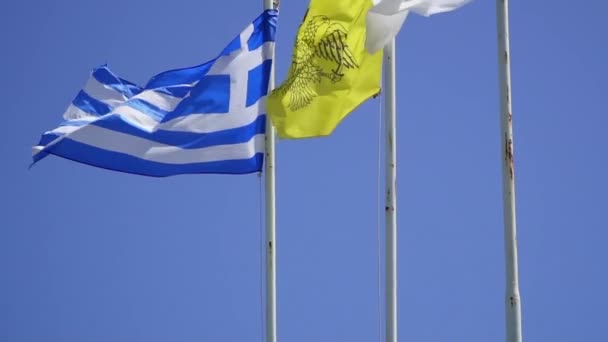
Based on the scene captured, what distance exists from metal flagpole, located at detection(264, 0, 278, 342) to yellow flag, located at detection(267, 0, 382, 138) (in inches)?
55.4

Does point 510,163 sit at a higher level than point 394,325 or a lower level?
higher

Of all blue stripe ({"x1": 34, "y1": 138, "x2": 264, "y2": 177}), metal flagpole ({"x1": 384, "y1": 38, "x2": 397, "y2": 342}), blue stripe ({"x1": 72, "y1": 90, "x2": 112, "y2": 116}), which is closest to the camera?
metal flagpole ({"x1": 384, "y1": 38, "x2": 397, "y2": 342})

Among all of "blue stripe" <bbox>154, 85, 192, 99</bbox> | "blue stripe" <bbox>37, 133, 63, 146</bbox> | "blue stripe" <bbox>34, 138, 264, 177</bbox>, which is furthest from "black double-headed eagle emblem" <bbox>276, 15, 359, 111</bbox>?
"blue stripe" <bbox>37, 133, 63, 146</bbox>

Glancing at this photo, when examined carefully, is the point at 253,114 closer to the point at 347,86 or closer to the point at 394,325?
the point at 347,86

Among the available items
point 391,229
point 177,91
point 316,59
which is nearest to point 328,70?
point 316,59

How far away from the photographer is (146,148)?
81.2 ft

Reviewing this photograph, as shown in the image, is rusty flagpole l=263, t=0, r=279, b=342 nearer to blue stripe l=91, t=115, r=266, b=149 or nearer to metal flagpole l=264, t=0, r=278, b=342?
metal flagpole l=264, t=0, r=278, b=342

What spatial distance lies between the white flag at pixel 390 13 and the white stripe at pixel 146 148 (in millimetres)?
4541

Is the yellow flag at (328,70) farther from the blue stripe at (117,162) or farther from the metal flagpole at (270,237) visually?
the blue stripe at (117,162)

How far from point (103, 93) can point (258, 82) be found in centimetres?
435

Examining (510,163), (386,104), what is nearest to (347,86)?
(386,104)

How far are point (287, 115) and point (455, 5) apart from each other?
381cm

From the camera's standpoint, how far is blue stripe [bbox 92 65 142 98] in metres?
26.8

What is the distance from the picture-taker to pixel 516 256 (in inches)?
722
